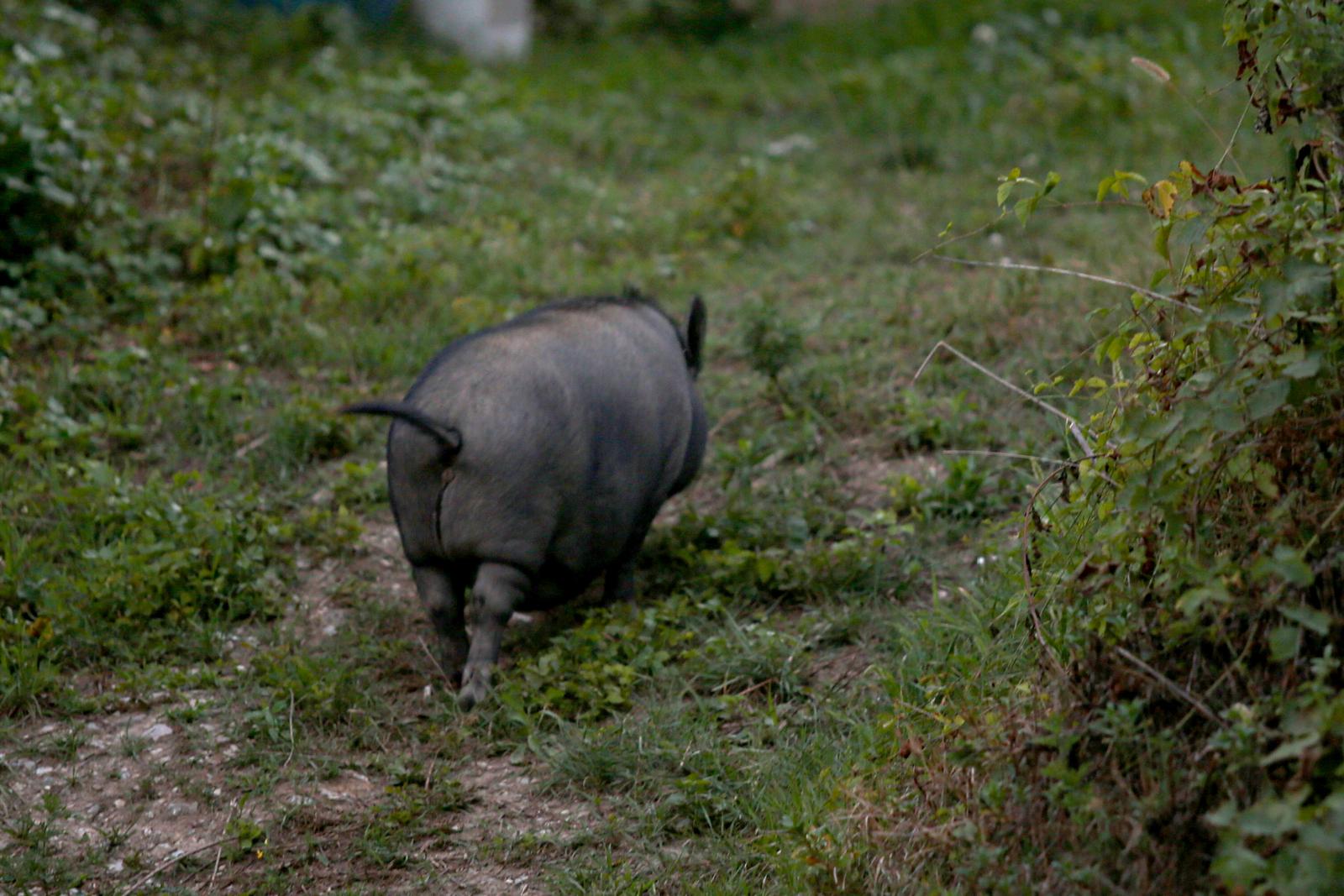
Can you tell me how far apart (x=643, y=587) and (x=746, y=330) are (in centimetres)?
136

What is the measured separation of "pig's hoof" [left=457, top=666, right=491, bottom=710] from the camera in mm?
4098

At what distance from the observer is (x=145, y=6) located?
33.9ft

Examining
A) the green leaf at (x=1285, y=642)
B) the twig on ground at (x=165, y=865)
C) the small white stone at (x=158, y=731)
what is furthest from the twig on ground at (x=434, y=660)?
the green leaf at (x=1285, y=642)

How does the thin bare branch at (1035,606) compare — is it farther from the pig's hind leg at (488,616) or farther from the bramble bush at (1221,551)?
the pig's hind leg at (488,616)

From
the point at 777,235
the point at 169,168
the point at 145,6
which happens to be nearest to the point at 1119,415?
the point at 777,235

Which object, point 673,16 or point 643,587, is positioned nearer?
point 643,587

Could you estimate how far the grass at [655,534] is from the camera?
3.47 metres

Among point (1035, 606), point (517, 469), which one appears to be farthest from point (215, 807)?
point (1035, 606)

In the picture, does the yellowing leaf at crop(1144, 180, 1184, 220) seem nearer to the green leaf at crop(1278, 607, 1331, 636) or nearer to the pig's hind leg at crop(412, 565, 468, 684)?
the green leaf at crop(1278, 607, 1331, 636)

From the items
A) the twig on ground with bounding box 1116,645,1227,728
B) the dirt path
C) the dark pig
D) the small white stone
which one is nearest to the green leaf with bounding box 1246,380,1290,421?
the twig on ground with bounding box 1116,645,1227,728

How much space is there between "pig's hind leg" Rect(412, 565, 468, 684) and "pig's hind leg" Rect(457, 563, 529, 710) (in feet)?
0.32

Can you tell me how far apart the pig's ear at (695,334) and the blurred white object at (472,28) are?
262 inches

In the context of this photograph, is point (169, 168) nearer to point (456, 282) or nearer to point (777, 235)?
point (456, 282)

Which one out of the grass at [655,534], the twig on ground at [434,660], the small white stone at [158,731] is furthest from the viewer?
the twig on ground at [434,660]
